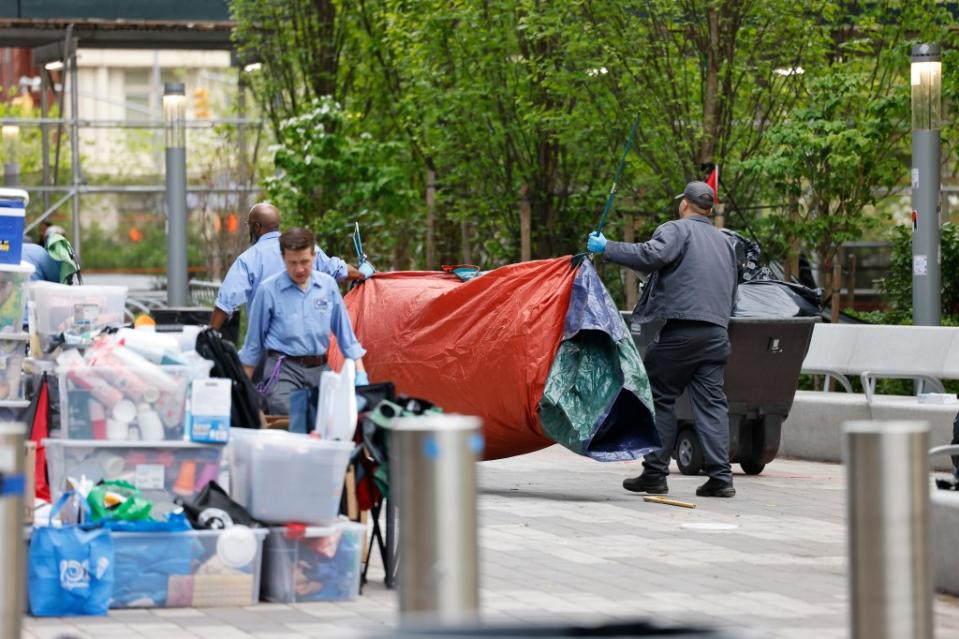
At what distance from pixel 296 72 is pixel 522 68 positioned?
19.9 ft

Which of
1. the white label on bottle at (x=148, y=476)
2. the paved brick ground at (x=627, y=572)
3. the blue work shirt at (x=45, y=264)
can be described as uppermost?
the blue work shirt at (x=45, y=264)

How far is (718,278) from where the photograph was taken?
37.8 feet

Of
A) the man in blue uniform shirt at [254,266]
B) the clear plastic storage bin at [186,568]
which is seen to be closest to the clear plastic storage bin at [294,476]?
the clear plastic storage bin at [186,568]

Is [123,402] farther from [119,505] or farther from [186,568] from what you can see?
[186,568]

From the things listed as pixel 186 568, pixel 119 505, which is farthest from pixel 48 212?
pixel 186 568

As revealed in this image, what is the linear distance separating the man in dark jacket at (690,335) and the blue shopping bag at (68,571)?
15.6 ft

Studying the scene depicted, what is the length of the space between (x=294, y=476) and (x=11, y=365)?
6.93 feet

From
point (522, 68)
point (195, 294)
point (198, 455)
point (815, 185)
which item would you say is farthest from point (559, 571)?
point (195, 294)

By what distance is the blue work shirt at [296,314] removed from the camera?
366 inches

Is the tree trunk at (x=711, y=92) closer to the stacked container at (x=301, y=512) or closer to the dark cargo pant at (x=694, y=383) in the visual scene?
the dark cargo pant at (x=694, y=383)

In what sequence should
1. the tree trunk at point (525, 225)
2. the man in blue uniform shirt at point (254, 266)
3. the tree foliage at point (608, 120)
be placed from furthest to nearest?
the tree trunk at point (525, 225) → the tree foliage at point (608, 120) → the man in blue uniform shirt at point (254, 266)

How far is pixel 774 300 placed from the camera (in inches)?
509

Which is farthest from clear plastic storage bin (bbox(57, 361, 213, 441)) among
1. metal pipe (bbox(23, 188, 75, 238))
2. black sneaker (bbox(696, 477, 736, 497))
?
metal pipe (bbox(23, 188, 75, 238))

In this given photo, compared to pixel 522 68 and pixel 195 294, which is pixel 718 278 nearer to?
pixel 522 68
